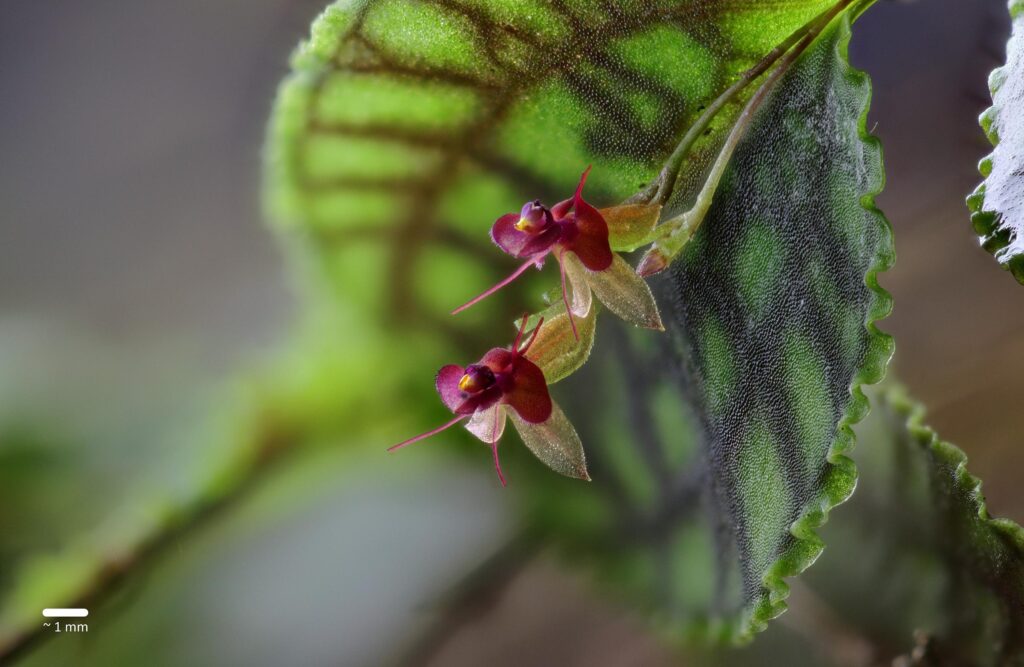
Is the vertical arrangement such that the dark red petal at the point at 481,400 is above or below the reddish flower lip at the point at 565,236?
below

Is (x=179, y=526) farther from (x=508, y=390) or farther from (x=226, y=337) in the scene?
(x=508, y=390)

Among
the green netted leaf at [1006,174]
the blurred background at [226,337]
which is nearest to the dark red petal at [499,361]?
the green netted leaf at [1006,174]

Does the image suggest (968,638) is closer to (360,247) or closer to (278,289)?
(360,247)

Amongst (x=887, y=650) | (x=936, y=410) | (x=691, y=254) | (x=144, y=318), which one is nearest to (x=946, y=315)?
(x=936, y=410)

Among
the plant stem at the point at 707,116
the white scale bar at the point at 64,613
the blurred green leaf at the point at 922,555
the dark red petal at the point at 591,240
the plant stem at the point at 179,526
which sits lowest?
the blurred green leaf at the point at 922,555

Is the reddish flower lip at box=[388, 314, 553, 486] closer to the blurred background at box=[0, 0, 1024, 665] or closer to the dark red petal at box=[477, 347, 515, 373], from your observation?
the dark red petal at box=[477, 347, 515, 373]

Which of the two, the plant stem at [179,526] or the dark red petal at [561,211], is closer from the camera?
the dark red petal at [561,211]

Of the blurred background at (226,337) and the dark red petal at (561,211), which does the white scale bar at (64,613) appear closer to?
the blurred background at (226,337)

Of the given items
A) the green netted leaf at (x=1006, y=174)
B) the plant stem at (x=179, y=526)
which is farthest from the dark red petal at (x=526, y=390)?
the plant stem at (x=179, y=526)
